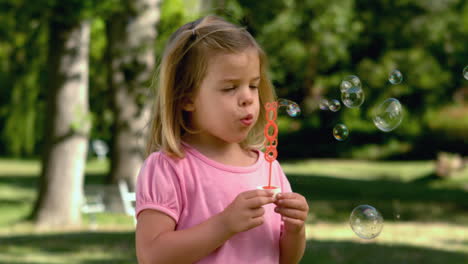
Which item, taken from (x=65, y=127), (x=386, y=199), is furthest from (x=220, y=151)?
(x=386, y=199)

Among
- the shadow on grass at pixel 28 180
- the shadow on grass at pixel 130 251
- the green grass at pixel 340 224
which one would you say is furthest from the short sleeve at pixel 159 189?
the shadow on grass at pixel 28 180

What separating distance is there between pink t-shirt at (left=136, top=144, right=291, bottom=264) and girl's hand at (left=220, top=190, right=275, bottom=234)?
12cm

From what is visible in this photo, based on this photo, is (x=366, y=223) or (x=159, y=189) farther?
(x=366, y=223)

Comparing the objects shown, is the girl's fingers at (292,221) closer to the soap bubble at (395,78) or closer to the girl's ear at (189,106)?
the girl's ear at (189,106)

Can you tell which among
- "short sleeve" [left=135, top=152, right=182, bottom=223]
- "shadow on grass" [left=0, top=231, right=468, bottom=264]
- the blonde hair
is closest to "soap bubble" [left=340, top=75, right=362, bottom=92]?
the blonde hair

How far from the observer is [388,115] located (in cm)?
359

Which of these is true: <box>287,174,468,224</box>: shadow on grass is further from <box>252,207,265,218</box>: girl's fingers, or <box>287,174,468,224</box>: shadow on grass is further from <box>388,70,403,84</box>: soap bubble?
<box>252,207,265,218</box>: girl's fingers

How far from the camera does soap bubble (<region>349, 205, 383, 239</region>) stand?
2.99m

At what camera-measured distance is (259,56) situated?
2207 mm

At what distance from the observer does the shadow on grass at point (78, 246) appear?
676cm

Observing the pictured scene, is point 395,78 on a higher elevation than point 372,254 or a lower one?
higher

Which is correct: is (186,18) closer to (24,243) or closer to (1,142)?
(24,243)

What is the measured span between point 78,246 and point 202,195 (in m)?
5.64

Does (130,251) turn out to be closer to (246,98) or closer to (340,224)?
(340,224)
